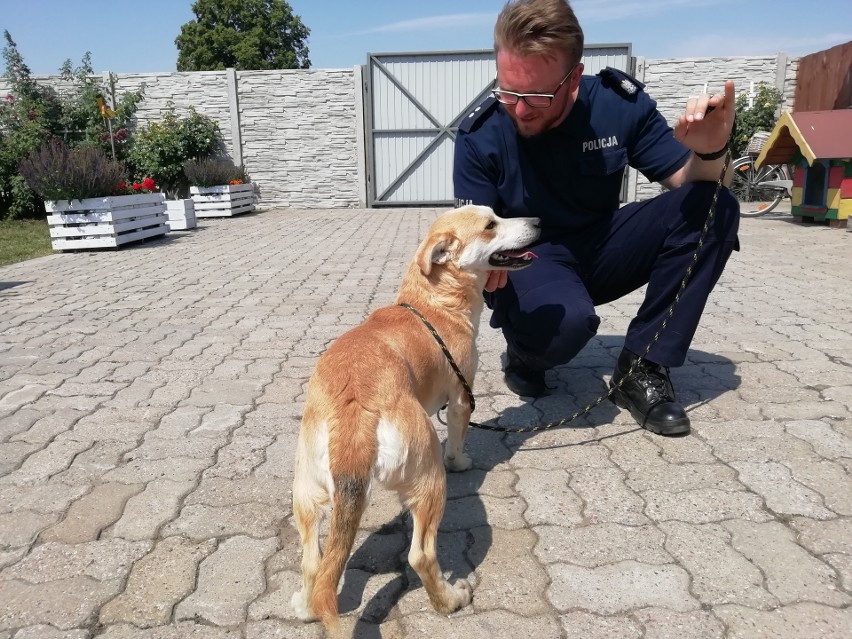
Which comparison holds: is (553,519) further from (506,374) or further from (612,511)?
(506,374)

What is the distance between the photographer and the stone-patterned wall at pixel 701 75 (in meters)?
14.4

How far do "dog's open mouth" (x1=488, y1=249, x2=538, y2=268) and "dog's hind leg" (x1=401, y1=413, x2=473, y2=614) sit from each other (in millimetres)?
1170

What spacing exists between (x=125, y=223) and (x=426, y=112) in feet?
27.0

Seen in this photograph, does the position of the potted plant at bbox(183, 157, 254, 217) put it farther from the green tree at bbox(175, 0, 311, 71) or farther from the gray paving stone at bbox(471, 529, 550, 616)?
the green tree at bbox(175, 0, 311, 71)

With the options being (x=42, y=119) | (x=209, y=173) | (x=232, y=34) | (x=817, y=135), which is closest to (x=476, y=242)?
(x=817, y=135)

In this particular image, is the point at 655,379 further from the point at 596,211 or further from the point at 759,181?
the point at 759,181

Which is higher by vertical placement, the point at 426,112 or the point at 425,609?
the point at 426,112

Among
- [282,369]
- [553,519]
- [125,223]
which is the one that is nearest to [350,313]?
[282,369]

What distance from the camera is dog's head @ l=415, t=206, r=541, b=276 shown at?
8.82ft

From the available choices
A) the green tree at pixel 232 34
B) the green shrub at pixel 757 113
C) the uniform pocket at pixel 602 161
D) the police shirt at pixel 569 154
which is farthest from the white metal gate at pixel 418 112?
the green tree at pixel 232 34

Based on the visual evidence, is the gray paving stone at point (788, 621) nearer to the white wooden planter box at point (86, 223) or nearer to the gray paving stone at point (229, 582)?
the gray paving stone at point (229, 582)

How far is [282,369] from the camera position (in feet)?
13.6

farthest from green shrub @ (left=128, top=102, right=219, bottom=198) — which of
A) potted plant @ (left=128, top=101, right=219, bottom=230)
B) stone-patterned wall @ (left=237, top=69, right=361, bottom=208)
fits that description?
stone-patterned wall @ (left=237, top=69, right=361, bottom=208)

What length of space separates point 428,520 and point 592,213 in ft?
7.42
